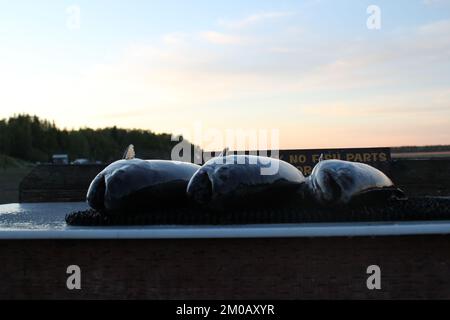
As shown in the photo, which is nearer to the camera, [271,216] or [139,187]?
[271,216]

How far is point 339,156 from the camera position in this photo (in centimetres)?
1304

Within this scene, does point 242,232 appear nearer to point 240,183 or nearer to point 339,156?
point 240,183

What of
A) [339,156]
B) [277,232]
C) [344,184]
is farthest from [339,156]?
[277,232]

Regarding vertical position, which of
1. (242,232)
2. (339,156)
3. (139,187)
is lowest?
(242,232)

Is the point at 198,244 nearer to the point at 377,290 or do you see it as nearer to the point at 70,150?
the point at 377,290

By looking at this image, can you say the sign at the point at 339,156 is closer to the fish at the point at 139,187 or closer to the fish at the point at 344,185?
the fish at the point at 139,187

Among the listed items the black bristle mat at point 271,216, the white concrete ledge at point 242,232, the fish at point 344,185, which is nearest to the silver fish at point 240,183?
the black bristle mat at point 271,216

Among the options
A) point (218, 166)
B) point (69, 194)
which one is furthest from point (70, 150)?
point (218, 166)

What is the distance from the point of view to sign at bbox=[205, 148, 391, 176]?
42.9 feet

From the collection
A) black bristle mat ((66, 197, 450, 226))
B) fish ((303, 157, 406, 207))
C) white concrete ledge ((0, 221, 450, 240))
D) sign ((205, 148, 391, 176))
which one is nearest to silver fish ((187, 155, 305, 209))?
black bristle mat ((66, 197, 450, 226))

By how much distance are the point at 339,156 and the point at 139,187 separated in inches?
296

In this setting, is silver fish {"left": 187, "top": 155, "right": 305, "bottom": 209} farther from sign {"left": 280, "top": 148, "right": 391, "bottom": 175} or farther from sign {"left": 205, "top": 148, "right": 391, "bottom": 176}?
sign {"left": 280, "top": 148, "right": 391, "bottom": 175}

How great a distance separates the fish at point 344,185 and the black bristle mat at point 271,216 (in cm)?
12

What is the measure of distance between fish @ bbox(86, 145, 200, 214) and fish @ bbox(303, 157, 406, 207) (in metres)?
1.52
